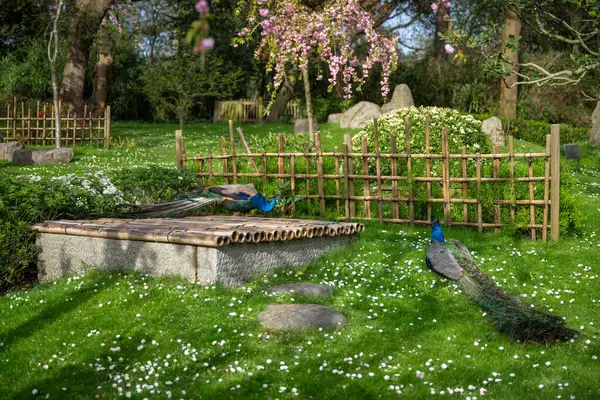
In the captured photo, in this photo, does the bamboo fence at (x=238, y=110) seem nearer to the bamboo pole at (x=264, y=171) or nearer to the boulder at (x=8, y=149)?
the boulder at (x=8, y=149)

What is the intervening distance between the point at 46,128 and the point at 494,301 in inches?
652

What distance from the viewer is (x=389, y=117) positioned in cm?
1359

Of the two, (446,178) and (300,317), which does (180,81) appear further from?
(300,317)

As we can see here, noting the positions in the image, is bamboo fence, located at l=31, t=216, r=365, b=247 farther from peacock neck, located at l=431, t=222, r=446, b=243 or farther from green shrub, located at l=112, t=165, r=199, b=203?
peacock neck, located at l=431, t=222, r=446, b=243

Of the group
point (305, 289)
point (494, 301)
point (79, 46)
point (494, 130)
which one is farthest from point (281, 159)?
point (79, 46)

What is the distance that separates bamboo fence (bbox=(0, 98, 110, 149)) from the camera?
19875 millimetres

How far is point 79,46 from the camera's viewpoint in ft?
73.2

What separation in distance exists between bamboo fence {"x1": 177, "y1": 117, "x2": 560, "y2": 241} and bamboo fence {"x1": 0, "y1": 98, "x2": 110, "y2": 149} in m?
9.30

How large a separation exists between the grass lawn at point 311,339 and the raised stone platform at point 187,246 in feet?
0.60

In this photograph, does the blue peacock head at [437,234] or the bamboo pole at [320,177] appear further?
the bamboo pole at [320,177]

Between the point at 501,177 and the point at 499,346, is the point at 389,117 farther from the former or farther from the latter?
the point at 499,346

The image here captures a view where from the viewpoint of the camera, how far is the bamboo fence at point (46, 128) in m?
19.9

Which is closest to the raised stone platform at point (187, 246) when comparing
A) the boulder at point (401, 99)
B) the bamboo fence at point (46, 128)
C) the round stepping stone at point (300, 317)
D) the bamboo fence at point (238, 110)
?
the round stepping stone at point (300, 317)

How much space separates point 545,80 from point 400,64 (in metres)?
20.4
